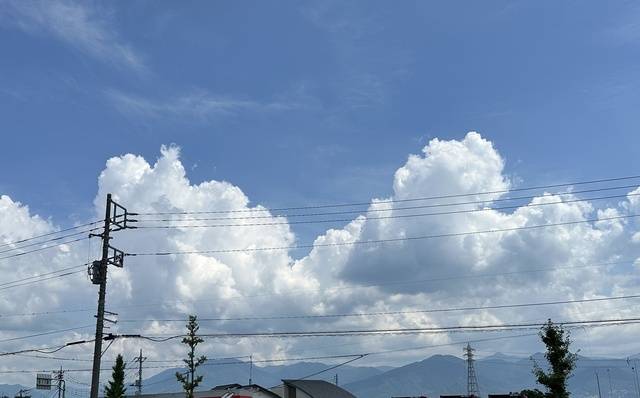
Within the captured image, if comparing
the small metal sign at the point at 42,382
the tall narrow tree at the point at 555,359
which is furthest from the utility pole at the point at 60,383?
the tall narrow tree at the point at 555,359

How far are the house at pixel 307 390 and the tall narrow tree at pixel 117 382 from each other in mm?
17232

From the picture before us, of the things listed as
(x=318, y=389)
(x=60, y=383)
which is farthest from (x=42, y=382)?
(x=318, y=389)

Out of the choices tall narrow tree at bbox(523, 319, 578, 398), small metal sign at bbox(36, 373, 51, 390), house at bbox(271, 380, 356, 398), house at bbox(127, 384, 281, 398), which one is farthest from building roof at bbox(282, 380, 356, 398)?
small metal sign at bbox(36, 373, 51, 390)

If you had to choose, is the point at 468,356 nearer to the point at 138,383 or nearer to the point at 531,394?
the point at 138,383

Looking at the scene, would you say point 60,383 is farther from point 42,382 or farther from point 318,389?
point 318,389

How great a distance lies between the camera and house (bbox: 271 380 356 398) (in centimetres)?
7675

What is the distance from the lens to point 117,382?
245 feet

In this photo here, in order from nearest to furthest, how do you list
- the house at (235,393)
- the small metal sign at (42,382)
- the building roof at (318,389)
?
the house at (235,393)
the building roof at (318,389)
the small metal sign at (42,382)

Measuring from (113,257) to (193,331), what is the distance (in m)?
9.45

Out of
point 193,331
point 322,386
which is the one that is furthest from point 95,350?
point 322,386

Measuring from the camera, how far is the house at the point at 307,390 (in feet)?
252

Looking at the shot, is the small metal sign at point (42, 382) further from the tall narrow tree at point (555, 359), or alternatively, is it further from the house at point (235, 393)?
the tall narrow tree at point (555, 359)

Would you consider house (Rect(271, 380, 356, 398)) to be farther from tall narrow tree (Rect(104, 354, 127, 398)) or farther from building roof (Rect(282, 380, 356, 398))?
tall narrow tree (Rect(104, 354, 127, 398))

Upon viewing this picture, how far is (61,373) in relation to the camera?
11988 cm
